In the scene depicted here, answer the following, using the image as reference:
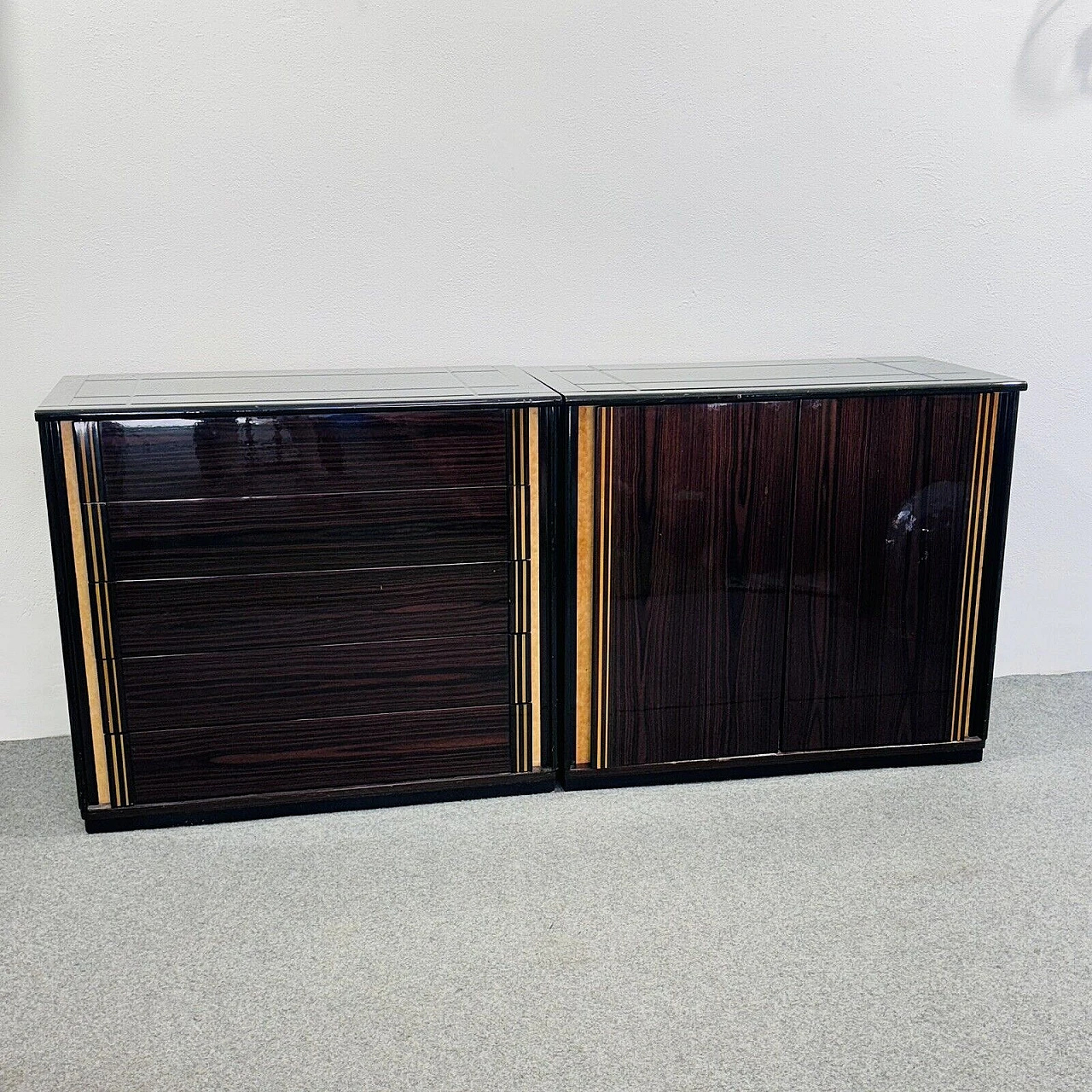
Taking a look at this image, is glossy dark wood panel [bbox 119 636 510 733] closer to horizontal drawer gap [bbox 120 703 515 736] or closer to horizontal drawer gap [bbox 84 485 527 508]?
horizontal drawer gap [bbox 120 703 515 736]

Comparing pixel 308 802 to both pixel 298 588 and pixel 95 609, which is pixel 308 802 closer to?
pixel 298 588

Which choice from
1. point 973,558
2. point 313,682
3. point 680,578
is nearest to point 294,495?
point 313,682

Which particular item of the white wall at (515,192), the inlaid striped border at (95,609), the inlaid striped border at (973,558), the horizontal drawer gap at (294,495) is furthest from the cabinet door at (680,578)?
the inlaid striped border at (95,609)

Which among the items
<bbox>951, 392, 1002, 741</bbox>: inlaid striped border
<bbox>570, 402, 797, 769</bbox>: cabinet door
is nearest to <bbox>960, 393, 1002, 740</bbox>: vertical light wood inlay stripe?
<bbox>951, 392, 1002, 741</bbox>: inlaid striped border

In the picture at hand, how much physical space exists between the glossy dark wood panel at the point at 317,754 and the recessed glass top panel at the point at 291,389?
2.48ft

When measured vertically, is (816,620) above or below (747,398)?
below

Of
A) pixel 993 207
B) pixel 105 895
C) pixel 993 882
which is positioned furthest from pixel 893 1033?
pixel 993 207

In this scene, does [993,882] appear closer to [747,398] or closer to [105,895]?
[747,398]

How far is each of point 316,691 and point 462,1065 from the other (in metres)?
1.02

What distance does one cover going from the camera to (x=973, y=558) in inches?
115

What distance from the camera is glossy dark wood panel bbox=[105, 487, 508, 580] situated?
254 centimetres

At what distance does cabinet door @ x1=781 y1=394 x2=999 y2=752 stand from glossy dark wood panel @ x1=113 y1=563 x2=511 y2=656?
0.78m

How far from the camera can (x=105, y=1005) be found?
81.3 inches

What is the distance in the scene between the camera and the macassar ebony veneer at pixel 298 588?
2.52 m
